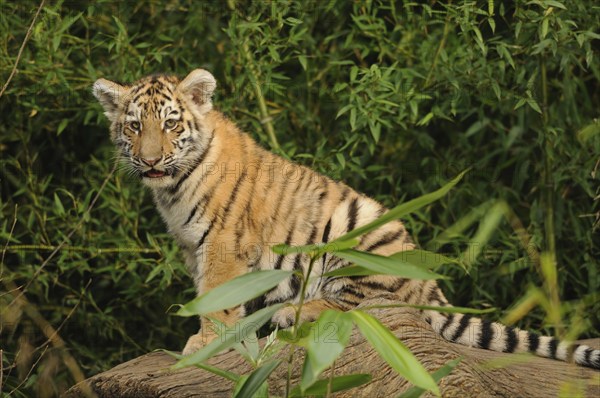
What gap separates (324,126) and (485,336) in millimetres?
1959

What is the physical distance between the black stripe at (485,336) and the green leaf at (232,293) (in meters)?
1.86

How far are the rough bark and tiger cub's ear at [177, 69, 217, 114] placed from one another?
1.16 meters

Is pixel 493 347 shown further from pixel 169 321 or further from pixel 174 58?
pixel 174 58

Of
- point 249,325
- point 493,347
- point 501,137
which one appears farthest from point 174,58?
point 249,325

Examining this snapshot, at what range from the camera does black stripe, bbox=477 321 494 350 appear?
353 centimetres

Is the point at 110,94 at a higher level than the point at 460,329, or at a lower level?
higher

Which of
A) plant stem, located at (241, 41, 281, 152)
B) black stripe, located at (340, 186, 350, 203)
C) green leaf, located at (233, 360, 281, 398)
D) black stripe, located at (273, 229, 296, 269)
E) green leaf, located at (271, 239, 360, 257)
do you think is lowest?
black stripe, located at (273, 229, 296, 269)

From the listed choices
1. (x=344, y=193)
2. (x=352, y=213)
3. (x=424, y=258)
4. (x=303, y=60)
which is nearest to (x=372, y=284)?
(x=352, y=213)

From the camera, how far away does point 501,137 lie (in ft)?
16.0

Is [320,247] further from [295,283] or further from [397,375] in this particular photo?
[295,283]

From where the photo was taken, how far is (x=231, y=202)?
12.7ft

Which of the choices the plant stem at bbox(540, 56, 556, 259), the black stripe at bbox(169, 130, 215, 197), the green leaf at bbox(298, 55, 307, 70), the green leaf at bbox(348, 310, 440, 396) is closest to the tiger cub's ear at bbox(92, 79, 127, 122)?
the black stripe at bbox(169, 130, 215, 197)

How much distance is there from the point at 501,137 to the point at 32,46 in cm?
256

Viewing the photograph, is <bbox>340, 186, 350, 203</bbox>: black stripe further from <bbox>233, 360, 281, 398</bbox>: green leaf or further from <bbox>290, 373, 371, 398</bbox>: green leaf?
<bbox>233, 360, 281, 398</bbox>: green leaf
